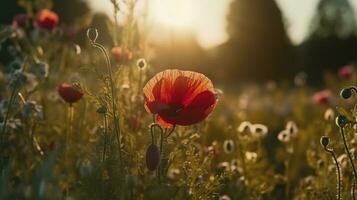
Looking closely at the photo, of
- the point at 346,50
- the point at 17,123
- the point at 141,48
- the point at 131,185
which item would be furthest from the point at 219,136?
the point at 346,50

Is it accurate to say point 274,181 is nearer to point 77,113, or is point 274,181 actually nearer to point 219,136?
point 77,113

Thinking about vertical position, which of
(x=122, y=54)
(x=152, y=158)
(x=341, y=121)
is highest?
(x=122, y=54)

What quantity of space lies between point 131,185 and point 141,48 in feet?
4.99

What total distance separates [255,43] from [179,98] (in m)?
34.0

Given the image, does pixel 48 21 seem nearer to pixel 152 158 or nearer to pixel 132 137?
pixel 132 137

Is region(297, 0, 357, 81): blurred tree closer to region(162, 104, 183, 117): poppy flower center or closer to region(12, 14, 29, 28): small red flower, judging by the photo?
region(12, 14, 29, 28): small red flower

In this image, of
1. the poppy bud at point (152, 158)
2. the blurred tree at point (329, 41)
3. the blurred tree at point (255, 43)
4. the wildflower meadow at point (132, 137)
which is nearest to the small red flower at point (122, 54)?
the wildflower meadow at point (132, 137)

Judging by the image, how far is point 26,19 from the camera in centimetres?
421

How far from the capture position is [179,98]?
2115 millimetres

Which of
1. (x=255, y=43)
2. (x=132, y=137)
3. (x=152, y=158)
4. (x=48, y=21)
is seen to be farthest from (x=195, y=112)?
(x=255, y=43)

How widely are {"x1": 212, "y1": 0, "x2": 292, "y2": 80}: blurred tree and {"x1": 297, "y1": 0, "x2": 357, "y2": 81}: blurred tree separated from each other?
1269 millimetres

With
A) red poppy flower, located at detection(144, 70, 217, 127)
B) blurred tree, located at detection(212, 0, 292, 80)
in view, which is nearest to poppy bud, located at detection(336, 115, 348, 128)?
red poppy flower, located at detection(144, 70, 217, 127)

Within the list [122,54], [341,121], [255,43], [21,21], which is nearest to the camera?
[341,121]

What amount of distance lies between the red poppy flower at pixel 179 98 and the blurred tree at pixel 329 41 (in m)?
32.5
